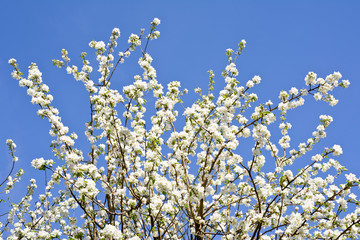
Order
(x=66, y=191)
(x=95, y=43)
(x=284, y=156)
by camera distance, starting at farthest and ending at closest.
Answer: (x=284, y=156)
(x=95, y=43)
(x=66, y=191)

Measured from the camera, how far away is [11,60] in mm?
6984

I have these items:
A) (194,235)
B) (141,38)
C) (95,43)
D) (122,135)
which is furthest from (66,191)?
(141,38)

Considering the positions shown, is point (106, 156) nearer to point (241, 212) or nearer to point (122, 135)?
point (122, 135)

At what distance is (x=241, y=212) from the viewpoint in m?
7.19

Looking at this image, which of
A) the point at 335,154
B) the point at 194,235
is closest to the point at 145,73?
the point at 194,235

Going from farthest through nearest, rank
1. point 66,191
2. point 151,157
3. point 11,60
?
point 11,60 < point 66,191 < point 151,157

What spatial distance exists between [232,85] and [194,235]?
3712mm

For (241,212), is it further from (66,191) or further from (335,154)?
(66,191)

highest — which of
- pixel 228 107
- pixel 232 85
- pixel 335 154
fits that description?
pixel 232 85

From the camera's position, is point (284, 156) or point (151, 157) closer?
point (151, 157)

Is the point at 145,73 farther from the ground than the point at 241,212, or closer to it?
farther from the ground

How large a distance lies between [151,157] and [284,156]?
429cm

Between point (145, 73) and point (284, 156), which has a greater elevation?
point (145, 73)

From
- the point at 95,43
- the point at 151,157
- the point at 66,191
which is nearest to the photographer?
the point at 151,157
